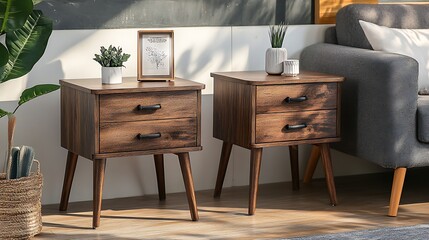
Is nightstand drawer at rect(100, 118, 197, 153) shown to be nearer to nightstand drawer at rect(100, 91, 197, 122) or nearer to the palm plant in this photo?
nightstand drawer at rect(100, 91, 197, 122)

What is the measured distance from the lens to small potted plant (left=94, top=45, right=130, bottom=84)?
3680 millimetres

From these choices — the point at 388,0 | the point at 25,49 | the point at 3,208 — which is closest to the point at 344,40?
the point at 388,0

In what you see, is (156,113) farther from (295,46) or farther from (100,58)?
(295,46)

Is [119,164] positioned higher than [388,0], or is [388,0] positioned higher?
[388,0]

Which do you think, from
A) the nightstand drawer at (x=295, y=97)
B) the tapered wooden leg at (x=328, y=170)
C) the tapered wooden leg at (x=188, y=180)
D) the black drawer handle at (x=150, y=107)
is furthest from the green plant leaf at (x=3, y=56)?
the tapered wooden leg at (x=328, y=170)

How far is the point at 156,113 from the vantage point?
3633 mm

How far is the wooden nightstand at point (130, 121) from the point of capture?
355 cm

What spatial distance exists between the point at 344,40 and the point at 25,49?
1.53m

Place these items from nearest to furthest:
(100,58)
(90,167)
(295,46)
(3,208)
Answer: (3,208) → (100,58) → (90,167) → (295,46)

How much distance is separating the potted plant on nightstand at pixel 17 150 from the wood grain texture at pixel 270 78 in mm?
791

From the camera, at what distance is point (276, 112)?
3836 mm

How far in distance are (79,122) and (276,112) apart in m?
0.80

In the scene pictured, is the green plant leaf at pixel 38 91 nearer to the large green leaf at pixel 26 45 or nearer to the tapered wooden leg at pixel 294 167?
the large green leaf at pixel 26 45

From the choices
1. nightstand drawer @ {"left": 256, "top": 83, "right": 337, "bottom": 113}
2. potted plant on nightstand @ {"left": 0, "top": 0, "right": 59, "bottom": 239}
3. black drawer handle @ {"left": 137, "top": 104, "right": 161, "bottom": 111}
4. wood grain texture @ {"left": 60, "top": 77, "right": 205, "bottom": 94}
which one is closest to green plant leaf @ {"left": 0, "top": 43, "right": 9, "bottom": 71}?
potted plant on nightstand @ {"left": 0, "top": 0, "right": 59, "bottom": 239}
